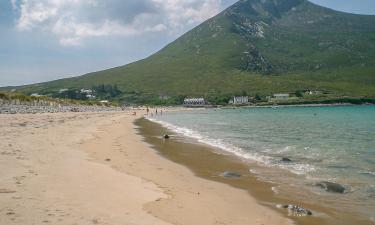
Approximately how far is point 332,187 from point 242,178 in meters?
3.95

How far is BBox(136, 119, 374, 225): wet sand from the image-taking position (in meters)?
11.3

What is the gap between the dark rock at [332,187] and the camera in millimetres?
14896

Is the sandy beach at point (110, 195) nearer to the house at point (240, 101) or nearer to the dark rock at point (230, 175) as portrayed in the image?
the dark rock at point (230, 175)

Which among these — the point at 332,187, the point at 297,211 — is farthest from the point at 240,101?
the point at 297,211

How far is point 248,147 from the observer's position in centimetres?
2906

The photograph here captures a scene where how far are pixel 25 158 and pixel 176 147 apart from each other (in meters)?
13.9

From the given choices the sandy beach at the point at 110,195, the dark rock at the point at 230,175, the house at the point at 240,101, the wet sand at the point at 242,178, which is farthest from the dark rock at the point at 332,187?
the house at the point at 240,101

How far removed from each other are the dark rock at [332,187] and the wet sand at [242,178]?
5.93 ft

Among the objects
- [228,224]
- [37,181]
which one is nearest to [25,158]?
[37,181]

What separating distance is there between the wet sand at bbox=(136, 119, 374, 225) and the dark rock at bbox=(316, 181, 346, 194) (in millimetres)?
1808

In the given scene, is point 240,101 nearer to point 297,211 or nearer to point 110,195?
point 297,211

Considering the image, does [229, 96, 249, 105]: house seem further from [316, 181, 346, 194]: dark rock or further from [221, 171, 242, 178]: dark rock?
[316, 181, 346, 194]: dark rock

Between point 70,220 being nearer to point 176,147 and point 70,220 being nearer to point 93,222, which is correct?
point 93,222

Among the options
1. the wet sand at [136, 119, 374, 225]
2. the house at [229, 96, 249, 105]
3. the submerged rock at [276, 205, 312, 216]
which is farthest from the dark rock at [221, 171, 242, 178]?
the house at [229, 96, 249, 105]
